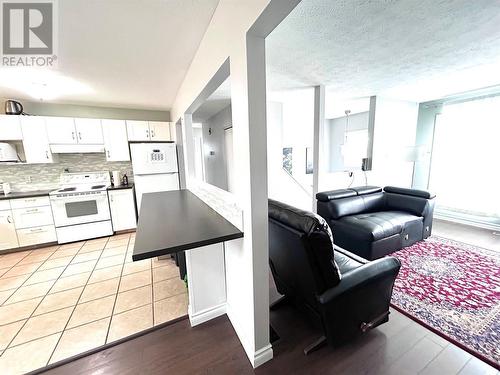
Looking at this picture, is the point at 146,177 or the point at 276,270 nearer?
the point at 276,270

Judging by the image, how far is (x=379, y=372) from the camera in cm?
126

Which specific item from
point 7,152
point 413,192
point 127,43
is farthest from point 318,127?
point 7,152

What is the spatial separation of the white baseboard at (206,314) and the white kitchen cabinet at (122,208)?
9.09ft

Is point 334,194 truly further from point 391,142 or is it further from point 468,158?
point 468,158

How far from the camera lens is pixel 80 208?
3.42m

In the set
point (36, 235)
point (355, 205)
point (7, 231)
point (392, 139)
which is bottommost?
point (36, 235)

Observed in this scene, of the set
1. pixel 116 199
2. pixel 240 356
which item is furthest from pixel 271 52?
pixel 116 199

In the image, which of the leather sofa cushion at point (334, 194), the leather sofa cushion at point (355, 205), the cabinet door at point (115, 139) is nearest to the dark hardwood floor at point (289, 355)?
the leather sofa cushion at point (355, 205)

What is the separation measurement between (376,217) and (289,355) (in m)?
2.16

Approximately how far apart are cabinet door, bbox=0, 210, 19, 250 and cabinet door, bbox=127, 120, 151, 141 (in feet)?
6.73

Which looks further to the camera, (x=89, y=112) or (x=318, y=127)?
(x=89, y=112)

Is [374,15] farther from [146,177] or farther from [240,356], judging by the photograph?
[146,177]

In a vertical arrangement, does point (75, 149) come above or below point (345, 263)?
above

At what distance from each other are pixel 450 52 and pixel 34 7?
3.58 meters
